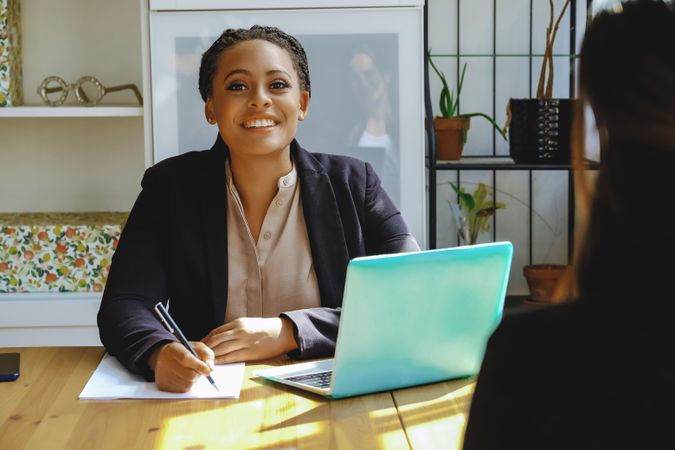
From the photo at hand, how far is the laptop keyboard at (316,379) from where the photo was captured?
4.76 ft

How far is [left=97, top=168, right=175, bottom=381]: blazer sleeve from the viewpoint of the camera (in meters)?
1.56

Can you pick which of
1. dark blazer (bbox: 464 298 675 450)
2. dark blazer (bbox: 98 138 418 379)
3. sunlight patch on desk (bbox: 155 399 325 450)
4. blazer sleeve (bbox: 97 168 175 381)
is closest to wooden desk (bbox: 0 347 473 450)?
sunlight patch on desk (bbox: 155 399 325 450)

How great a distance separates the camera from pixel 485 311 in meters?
1.47

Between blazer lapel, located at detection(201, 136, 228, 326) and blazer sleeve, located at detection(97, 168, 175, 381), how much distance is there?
0.09 m

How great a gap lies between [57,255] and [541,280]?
1.53 metres

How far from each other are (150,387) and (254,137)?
0.58 metres

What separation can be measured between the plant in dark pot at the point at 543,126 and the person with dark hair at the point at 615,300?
7.13 feet

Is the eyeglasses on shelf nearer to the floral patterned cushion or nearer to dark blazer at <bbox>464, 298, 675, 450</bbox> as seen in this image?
the floral patterned cushion

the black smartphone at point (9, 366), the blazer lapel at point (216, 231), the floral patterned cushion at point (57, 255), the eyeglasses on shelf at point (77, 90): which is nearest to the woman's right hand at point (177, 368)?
the black smartphone at point (9, 366)

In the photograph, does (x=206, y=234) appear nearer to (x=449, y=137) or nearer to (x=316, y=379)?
(x=316, y=379)

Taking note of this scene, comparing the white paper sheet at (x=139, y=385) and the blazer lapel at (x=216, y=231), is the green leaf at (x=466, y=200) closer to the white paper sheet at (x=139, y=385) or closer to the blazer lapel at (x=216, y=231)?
the blazer lapel at (x=216, y=231)

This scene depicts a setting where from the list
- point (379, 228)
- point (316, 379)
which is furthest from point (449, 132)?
point (316, 379)

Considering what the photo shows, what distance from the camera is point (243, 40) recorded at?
1.93m

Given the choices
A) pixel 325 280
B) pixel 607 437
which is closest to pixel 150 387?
pixel 325 280
